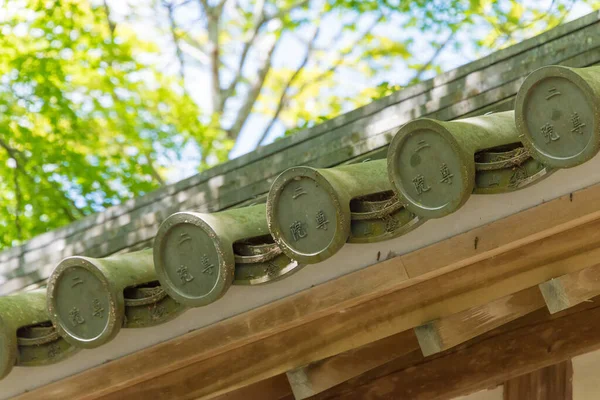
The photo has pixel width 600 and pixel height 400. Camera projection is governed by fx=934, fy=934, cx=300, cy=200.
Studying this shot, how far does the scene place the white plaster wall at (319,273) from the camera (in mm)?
2115

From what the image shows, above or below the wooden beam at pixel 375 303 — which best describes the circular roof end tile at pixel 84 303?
above

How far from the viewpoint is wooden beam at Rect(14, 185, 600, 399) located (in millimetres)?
2205

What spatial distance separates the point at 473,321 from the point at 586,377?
0.75 m

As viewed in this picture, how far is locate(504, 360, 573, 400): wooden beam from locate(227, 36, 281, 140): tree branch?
10.9 meters

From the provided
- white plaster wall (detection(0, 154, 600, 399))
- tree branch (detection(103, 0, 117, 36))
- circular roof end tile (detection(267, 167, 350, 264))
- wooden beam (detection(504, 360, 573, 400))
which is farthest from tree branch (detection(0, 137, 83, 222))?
circular roof end tile (detection(267, 167, 350, 264))

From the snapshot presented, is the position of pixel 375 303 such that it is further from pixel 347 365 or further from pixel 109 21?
pixel 109 21

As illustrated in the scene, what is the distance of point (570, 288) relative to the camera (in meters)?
2.61

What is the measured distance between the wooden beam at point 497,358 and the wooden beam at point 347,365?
0.41 ft

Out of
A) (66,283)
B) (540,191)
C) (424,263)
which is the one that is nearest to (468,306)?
(424,263)

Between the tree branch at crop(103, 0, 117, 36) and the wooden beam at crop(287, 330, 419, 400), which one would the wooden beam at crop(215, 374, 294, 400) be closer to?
the wooden beam at crop(287, 330, 419, 400)

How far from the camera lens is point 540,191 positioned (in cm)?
212

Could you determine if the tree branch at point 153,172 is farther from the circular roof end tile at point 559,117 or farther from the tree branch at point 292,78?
the circular roof end tile at point 559,117

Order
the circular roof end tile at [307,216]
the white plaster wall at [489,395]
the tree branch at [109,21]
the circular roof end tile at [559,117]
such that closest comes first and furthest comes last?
the circular roof end tile at [559,117] → the circular roof end tile at [307,216] → the white plaster wall at [489,395] → the tree branch at [109,21]

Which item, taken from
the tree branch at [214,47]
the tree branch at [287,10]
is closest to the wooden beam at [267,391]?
the tree branch at [214,47]
